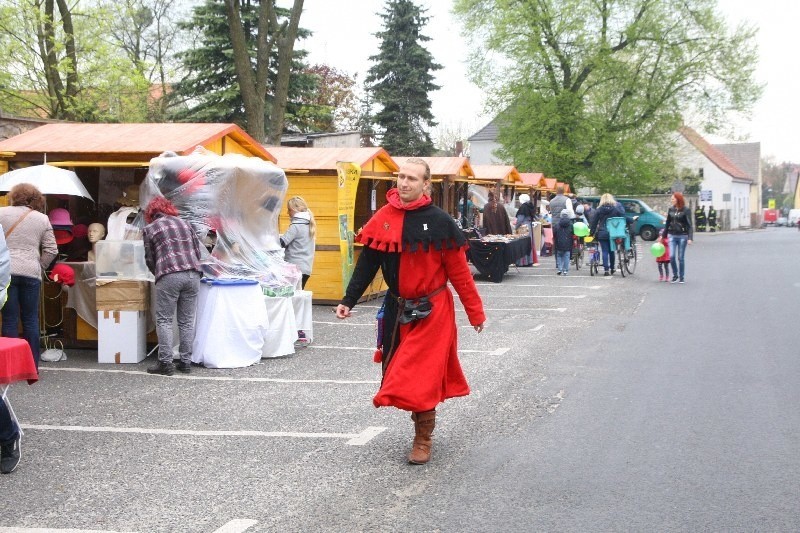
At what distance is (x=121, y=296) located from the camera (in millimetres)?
10406

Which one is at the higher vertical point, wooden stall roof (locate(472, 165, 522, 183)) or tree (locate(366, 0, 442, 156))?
tree (locate(366, 0, 442, 156))

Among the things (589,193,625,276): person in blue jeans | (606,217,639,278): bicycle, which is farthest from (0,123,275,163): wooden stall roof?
(606,217,639,278): bicycle

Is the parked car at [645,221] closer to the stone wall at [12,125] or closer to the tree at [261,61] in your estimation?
the tree at [261,61]

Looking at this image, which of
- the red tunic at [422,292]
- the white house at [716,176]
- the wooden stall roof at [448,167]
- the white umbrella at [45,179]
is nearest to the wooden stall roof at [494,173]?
the wooden stall roof at [448,167]

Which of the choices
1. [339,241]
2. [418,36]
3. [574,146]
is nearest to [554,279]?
[339,241]

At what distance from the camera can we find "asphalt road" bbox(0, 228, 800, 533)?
5.09 metres

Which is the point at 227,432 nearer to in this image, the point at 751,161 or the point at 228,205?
the point at 228,205

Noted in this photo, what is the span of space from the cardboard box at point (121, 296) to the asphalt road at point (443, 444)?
639 millimetres

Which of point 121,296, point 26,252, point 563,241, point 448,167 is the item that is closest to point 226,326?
point 121,296

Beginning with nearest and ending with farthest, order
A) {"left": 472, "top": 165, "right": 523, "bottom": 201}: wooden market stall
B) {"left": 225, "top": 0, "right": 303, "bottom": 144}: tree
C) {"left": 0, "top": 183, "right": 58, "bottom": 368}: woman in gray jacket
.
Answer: {"left": 0, "top": 183, "right": 58, "bottom": 368}: woman in gray jacket, {"left": 225, "top": 0, "right": 303, "bottom": 144}: tree, {"left": 472, "top": 165, "right": 523, "bottom": 201}: wooden market stall

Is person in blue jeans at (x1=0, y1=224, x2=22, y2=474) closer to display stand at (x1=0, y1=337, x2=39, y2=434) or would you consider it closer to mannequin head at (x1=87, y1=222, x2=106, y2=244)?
display stand at (x1=0, y1=337, x2=39, y2=434)

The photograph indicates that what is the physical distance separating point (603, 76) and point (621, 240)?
2360 cm

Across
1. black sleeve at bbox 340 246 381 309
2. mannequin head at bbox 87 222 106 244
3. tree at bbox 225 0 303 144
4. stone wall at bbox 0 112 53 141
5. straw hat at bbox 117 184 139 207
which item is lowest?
black sleeve at bbox 340 246 381 309

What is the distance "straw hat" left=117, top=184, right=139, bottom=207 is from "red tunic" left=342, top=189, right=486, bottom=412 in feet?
21.1
